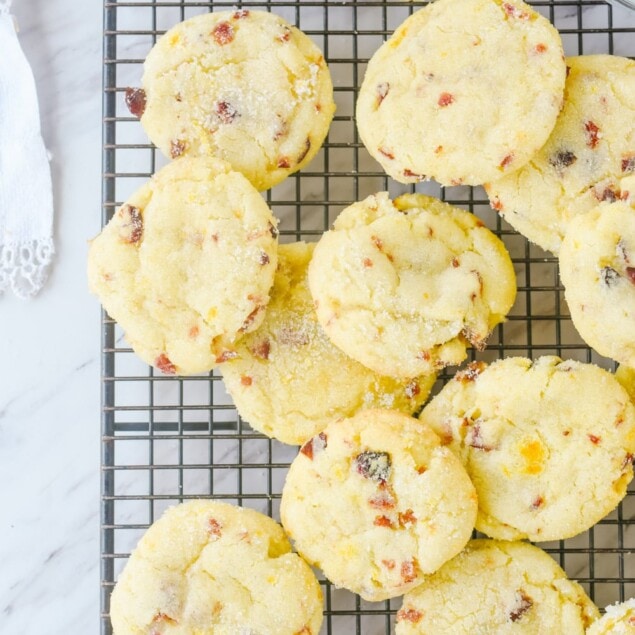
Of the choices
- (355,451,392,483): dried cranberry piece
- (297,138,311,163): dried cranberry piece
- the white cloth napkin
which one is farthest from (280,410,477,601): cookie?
the white cloth napkin

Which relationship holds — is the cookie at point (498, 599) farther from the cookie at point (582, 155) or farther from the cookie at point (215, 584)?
the cookie at point (582, 155)

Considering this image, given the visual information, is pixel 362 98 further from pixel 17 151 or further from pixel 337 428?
pixel 17 151

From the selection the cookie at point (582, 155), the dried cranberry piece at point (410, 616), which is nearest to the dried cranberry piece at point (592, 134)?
the cookie at point (582, 155)

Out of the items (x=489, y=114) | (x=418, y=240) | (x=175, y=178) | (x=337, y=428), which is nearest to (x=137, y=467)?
(x=337, y=428)

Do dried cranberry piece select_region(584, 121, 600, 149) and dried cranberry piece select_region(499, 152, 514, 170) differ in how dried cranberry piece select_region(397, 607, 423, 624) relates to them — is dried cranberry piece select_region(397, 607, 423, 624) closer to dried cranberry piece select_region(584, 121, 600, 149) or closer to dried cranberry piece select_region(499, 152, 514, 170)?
dried cranberry piece select_region(499, 152, 514, 170)

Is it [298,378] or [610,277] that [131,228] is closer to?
[298,378]

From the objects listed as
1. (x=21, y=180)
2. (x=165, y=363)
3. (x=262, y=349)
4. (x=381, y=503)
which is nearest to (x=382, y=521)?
(x=381, y=503)
